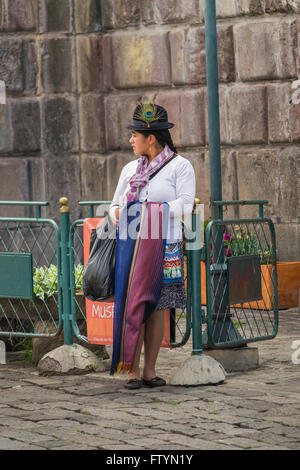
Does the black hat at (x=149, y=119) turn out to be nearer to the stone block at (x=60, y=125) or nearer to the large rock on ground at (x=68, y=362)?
the large rock on ground at (x=68, y=362)

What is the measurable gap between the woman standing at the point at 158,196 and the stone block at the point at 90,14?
5.46 metres

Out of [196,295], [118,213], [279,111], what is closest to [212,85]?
[118,213]

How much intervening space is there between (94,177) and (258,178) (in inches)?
84.0

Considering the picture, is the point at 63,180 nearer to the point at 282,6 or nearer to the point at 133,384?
the point at 282,6

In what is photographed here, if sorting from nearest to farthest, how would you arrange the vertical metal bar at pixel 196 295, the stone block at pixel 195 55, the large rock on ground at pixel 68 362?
the vertical metal bar at pixel 196 295, the large rock on ground at pixel 68 362, the stone block at pixel 195 55

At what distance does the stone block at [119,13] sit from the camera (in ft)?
41.9

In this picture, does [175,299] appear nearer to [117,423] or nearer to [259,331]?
[117,423]

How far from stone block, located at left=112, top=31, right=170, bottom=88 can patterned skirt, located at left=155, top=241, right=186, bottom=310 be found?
5239mm

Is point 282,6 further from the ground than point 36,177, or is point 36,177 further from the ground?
point 282,6

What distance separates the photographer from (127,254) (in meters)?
7.56

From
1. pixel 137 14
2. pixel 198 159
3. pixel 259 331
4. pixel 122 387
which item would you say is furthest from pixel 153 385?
pixel 137 14

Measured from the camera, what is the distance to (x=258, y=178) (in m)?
12.0

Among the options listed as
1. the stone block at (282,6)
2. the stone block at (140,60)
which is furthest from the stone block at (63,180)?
the stone block at (282,6)

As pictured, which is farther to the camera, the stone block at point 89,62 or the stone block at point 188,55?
the stone block at point 89,62
